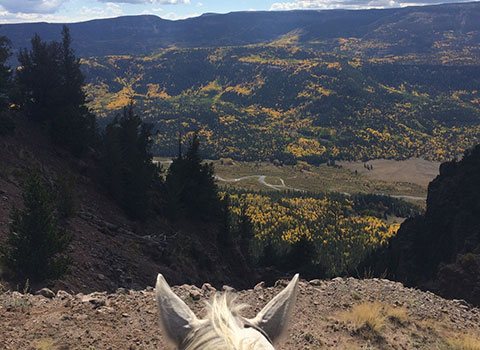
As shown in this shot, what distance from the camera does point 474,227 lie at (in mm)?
33000

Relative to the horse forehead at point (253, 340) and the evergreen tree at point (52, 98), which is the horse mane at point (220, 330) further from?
the evergreen tree at point (52, 98)

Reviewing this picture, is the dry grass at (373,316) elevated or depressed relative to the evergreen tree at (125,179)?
elevated

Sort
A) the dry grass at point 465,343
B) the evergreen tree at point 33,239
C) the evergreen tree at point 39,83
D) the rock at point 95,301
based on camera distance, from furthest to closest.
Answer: the evergreen tree at point 39,83 < the evergreen tree at point 33,239 < the rock at point 95,301 < the dry grass at point 465,343

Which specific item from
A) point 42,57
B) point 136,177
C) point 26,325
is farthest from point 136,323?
point 42,57

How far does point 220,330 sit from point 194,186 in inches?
1246

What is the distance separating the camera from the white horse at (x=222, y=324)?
246cm

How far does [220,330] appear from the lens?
251cm

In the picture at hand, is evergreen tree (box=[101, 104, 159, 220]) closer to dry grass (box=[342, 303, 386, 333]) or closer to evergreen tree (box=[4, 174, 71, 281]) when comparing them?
evergreen tree (box=[4, 174, 71, 281])

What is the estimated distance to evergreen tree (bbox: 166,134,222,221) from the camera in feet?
110

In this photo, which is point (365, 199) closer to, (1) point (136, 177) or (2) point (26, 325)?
(1) point (136, 177)

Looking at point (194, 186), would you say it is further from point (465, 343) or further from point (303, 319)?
point (465, 343)

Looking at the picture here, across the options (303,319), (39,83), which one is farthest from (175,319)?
(39,83)

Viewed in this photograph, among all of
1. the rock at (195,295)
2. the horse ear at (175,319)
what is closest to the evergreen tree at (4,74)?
the rock at (195,295)

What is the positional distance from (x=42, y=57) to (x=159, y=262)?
56.9 ft
